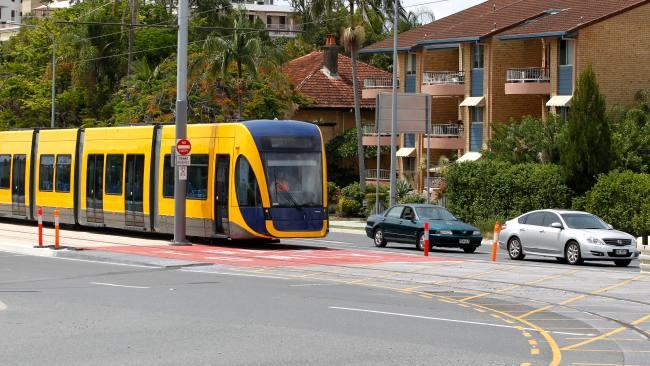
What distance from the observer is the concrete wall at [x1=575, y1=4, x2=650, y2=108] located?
54.9 metres

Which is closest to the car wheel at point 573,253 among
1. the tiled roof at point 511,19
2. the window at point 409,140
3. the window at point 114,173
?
the window at point 114,173

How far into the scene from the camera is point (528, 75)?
58875mm

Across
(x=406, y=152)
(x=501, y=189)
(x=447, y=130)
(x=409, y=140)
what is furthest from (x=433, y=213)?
(x=409, y=140)

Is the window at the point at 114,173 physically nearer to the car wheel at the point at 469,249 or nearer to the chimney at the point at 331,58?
the car wheel at the point at 469,249

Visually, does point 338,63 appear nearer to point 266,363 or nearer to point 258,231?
point 258,231

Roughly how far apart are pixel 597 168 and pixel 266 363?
112ft

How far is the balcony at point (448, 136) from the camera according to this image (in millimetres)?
62875

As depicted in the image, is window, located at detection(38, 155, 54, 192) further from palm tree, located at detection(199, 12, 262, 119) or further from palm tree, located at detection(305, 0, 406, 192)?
palm tree, located at detection(305, 0, 406, 192)

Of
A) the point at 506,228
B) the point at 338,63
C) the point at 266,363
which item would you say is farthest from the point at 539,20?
the point at 266,363

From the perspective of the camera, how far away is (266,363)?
12445mm

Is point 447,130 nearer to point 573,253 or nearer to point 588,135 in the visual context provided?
point 588,135

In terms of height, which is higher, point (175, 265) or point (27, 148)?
point (27, 148)

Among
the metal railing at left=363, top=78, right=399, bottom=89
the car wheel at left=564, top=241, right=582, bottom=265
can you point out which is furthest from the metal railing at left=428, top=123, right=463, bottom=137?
the car wheel at left=564, top=241, right=582, bottom=265

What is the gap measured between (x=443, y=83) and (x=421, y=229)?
30.0 metres
